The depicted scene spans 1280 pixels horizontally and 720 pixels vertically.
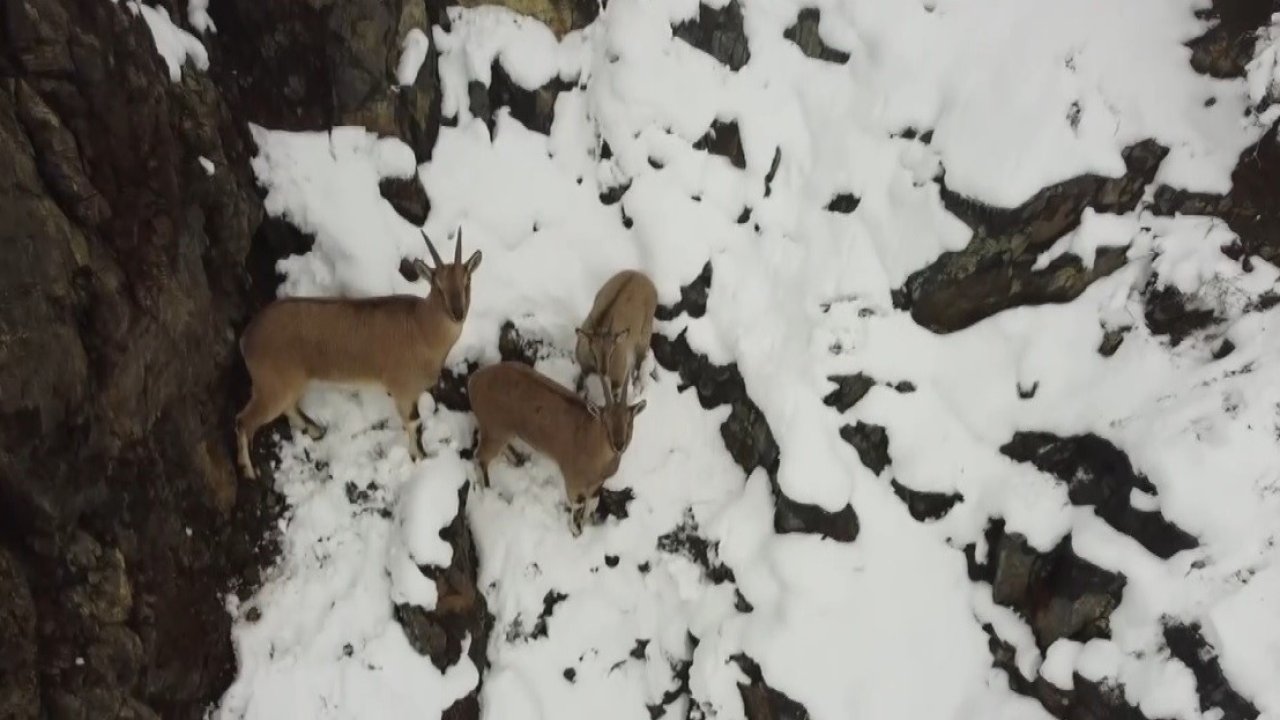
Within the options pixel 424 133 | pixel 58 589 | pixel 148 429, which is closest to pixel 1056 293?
pixel 424 133

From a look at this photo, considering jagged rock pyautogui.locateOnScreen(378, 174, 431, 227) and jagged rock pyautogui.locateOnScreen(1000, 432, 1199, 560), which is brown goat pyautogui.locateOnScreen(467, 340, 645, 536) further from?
jagged rock pyautogui.locateOnScreen(1000, 432, 1199, 560)

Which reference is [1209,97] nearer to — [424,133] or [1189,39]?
[1189,39]

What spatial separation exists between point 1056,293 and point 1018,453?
1470 mm

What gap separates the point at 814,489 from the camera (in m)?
6.86

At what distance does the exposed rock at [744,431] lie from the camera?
6.89 meters

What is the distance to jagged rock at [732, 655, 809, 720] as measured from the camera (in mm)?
6551

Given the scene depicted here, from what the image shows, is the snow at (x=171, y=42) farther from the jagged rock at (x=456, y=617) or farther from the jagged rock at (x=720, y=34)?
the jagged rock at (x=720, y=34)

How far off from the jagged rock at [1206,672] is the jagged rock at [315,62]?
7.50 meters

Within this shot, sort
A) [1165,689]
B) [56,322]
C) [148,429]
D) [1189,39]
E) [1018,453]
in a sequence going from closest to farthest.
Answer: [56,322]
[148,429]
[1165,689]
[1018,453]
[1189,39]

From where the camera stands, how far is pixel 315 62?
689 cm

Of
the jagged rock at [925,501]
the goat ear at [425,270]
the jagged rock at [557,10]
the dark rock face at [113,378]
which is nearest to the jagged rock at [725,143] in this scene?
the jagged rock at [557,10]

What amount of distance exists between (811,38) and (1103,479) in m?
4.98

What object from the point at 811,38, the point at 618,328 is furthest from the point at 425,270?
the point at 811,38

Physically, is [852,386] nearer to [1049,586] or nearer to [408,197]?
[1049,586]
